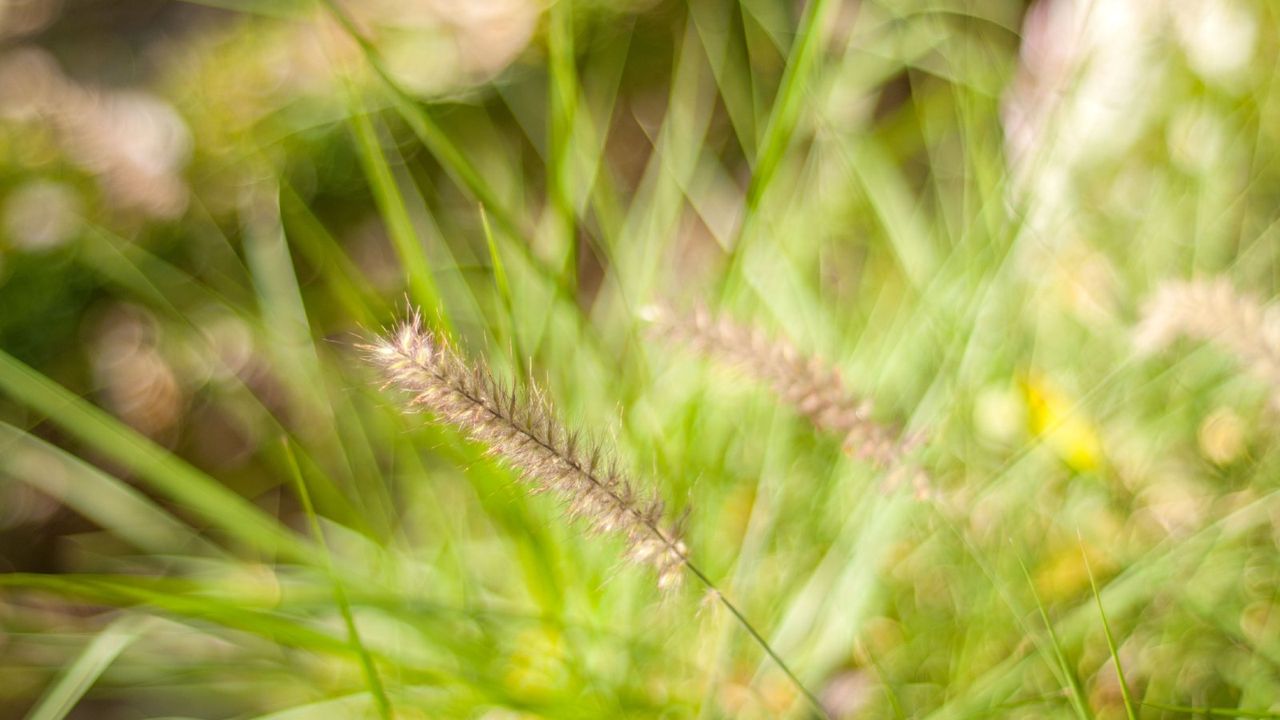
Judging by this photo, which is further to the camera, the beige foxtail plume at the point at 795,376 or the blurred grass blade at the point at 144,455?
the blurred grass blade at the point at 144,455

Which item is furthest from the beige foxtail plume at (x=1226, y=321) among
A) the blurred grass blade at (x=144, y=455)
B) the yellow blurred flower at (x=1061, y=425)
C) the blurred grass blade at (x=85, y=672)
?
the blurred grass blade at (x=85, y=672)

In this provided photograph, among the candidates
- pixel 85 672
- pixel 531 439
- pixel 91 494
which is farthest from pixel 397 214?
pixel 91 494

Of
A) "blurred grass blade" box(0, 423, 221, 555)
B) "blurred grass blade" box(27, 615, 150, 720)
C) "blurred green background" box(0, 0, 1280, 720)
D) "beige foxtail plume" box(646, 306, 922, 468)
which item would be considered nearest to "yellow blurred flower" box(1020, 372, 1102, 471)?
"blurred green background" box(0, 0, 1280, 720)

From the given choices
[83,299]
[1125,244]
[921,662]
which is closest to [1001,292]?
[1125,244]

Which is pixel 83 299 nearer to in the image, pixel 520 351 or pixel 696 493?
pixel 520 351

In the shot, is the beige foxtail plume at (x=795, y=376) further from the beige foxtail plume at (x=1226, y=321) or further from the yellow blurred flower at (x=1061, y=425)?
the yellow blurred flower at (x=1061, y=425)
